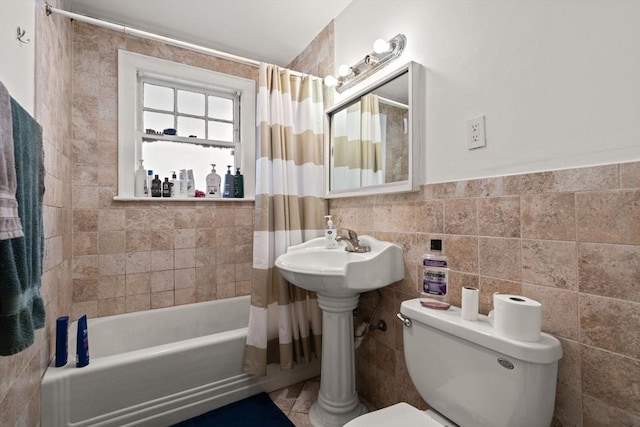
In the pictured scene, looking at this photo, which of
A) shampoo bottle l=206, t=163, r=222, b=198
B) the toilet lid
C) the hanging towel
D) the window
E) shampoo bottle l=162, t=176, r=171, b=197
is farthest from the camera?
shampoo bottle l=206, t=163, r=222, b=198

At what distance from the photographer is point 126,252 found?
6.50 ft

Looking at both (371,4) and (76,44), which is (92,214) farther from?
(371,4)

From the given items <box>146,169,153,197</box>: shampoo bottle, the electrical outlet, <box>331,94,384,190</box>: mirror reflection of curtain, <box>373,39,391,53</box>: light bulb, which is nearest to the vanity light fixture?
<box>373,39,391,53</box>: light bulb

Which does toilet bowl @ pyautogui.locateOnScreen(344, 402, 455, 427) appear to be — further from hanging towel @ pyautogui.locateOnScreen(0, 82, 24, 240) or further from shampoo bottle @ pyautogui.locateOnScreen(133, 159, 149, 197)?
shampoo bottle @ pyautogui.locateOnScreen(133, 159, 149, 197)

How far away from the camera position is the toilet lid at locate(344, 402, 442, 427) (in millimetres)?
945

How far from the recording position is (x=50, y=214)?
53.3 inches

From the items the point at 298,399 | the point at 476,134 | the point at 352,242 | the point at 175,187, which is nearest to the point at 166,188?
the point at 175,187

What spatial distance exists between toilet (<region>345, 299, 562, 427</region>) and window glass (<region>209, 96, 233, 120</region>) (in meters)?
2.10

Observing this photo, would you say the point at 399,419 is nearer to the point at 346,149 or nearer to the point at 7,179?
the point at 7,179

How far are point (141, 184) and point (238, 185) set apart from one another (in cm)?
67

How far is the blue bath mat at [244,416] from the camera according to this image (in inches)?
59.6

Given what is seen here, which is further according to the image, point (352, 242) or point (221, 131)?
point (221, 131)

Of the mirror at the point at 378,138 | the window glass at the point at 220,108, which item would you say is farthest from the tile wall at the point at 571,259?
the window glass at the point at 220,108

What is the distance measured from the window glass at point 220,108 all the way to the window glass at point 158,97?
0.30 m
